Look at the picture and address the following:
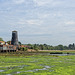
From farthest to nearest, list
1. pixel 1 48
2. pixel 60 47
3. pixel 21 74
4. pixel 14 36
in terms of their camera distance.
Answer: pixel 60 47, pixel 14 36, pixel 1 48, pixel 21 74

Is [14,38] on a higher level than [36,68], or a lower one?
higher

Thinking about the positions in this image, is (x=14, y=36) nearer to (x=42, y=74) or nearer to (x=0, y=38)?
(x=0, y=38)

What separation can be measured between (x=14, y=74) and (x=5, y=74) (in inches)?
46.9

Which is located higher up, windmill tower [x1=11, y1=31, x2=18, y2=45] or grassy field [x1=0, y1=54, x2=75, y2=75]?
windmill tower [x1=11, y1=31, x2=18, y2=45]

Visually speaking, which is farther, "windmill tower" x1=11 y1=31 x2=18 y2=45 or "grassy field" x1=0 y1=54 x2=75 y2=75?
"windmill tower" x1=11 y1=31 x2=18 y2=45

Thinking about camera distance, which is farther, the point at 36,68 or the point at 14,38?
the point at 14,38

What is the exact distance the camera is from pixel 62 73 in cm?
2198

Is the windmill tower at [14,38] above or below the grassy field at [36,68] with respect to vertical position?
above

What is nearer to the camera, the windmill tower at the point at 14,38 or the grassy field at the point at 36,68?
the grassy field at the point at 36,68

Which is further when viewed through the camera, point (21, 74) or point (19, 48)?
point (19, 48)

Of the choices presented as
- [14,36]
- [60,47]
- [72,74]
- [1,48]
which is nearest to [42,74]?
[72,74]

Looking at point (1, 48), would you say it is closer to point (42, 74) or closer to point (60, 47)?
point (42, 74)

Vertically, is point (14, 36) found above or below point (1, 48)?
above

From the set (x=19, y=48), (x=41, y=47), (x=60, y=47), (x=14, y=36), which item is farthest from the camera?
(x=60, y=47)
